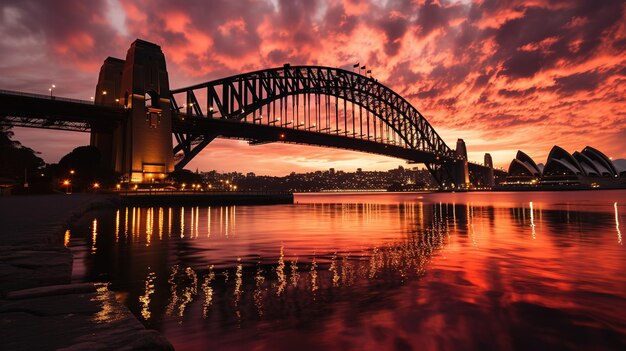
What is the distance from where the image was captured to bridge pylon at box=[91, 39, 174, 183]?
5388cm

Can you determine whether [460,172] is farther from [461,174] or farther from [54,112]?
[54,112]

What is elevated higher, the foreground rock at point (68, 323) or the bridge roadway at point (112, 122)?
the bridge roadway at point (112, 122)

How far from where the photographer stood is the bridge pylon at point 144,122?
53.9 m

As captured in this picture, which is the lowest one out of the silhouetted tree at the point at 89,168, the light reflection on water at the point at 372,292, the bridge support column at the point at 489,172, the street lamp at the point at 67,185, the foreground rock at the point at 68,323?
the light reflection on water at the point at 372,292

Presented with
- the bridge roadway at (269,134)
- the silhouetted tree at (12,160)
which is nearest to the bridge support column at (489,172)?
the bridge roadway at (269,134)

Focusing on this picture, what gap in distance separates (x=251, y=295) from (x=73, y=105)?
51201 mm

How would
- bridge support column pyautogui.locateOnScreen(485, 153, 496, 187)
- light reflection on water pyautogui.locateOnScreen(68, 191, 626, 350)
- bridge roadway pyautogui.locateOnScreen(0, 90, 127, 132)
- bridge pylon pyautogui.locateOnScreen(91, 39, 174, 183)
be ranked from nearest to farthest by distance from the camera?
light reflection on water pyautogui.locateOnScreen(68, 191, 626, 350), bridge roadway pyautogui.locateOnScreen(0, 90, 127, 132), bridge pylon pyautogui.locateOnScreen(91, 39, 174, 183), bridge support column pyautogui.locateOnScreen(485, 153, 496, 187)

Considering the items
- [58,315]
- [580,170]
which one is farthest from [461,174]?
[58,315]

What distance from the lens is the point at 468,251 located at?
13.0m

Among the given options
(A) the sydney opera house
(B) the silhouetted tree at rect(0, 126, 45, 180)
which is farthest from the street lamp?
(A) the sydney opera house

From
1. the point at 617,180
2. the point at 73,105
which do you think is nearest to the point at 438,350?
the point at 73,105

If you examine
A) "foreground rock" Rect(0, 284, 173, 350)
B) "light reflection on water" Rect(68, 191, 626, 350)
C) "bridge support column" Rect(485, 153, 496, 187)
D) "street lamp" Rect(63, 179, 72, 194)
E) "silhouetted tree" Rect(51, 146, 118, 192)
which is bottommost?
"light reflection on water" Rect(68, 191, 626, 350)

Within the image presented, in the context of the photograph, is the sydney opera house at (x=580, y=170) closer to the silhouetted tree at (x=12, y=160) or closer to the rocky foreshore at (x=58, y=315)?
the silhouetted tree at (x=12, y=160)

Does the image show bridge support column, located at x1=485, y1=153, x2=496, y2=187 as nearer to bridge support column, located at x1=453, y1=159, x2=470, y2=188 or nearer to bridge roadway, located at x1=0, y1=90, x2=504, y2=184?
bridge support column, located at x1=453, y1=159, x2=470, y2=188
